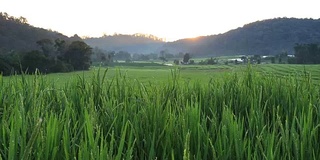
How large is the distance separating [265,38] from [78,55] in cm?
9989

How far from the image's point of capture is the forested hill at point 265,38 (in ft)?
453

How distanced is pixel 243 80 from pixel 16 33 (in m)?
87.1

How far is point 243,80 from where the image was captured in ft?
10.6

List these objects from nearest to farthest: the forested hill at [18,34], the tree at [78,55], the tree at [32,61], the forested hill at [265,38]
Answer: the tree at [32,61], the tree at [78,55], the forested hill at [18,34], the forested hill at [265,38]

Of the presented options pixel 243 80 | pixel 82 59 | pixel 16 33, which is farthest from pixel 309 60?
pixel 243 80

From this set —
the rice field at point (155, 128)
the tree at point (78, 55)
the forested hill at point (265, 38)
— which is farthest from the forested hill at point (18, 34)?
the forested hill at point (265, 38)

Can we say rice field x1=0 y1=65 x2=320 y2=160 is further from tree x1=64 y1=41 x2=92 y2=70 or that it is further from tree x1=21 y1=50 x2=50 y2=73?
tree x1=64 y1=41 x2=92 y2=70

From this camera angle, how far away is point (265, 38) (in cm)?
14688

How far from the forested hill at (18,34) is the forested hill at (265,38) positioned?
83.3 m

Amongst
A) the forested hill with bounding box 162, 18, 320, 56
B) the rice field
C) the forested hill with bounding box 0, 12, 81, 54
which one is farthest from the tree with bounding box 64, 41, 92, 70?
the forested hill with bounding box 162, 18, 320, 56

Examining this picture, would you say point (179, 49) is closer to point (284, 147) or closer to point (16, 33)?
point (16, 33)

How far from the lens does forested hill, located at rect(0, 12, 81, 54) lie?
78.2m

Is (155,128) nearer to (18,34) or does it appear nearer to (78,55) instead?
(78,55)

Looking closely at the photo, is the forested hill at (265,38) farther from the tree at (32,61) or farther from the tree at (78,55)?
the tree at (32,61)
